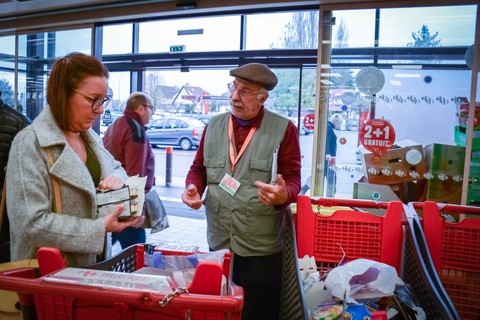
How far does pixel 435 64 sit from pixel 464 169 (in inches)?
34.2

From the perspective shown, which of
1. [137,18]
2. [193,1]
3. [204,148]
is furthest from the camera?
[137,18]

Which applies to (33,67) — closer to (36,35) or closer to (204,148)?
(36,35)

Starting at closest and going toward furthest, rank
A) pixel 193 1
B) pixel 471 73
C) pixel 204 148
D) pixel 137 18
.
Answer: pixel 204 148, pixel 471 73, pixel 193 1, pixel 137 18

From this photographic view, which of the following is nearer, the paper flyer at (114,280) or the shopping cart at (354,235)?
the paper flyer at (114,280)

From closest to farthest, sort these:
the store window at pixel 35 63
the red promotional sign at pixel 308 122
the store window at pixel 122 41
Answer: the red promotional sign at pixel 308 122
the store window at pixel 35 63
the store window at pixel 122 41

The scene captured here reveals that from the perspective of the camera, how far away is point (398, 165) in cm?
322

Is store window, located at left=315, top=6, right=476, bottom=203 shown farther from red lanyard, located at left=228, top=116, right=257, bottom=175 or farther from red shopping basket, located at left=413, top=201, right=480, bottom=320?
red lanyard, located at left=228, top=116, right=257, bottom=175

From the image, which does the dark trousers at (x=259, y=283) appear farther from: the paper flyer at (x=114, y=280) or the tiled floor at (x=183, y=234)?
the tiled floor at (x=183, y=234)

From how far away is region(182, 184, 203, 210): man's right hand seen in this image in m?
1.82

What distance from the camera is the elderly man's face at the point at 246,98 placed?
6.34ft

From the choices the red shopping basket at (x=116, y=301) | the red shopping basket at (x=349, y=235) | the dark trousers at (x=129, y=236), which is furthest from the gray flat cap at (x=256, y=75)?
the dark trousers at (x=129, y=236)

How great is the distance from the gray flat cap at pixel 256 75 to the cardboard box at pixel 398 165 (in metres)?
1.68

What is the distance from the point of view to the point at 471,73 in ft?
9.83

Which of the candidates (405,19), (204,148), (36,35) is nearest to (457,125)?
(405,19)
